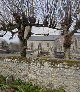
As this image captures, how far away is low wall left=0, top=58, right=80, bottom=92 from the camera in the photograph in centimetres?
1165

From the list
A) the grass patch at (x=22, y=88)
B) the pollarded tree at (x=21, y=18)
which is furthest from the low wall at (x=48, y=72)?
the pollarded tree at (x=21, y=18)

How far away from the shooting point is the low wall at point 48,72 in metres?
11.6

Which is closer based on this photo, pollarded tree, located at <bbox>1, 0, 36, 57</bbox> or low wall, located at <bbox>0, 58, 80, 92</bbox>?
low wall, located at <bbox>0, 58, 80, 92</bbox>

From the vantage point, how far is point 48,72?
500 inches

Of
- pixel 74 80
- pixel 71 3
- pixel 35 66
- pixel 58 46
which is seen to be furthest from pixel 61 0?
pixel 58 46

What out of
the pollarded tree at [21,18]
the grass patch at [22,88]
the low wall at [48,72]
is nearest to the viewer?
the low wall at [48,72]

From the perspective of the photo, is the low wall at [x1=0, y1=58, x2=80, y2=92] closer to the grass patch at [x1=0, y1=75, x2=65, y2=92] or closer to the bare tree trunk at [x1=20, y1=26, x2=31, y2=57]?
the grass patch at [x1=0, y1=75, x2=65, y2=92]

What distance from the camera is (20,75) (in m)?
14.3

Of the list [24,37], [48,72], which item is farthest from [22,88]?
[24,37]

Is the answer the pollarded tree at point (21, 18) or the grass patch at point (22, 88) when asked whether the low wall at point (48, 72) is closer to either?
the grass patch at point (22, 88)

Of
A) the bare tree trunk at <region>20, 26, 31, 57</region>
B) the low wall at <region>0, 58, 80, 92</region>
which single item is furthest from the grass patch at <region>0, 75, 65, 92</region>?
the bare tree trunk at <region>20, 26, 31, 57</region>

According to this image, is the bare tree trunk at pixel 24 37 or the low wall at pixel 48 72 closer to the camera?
the low wall at pixel 48 72

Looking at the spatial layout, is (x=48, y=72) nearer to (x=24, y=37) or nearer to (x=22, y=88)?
(x=22, y=88)

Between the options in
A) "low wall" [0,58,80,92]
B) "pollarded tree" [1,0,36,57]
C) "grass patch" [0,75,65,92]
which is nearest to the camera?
"low wall" [0,58,80,92]
